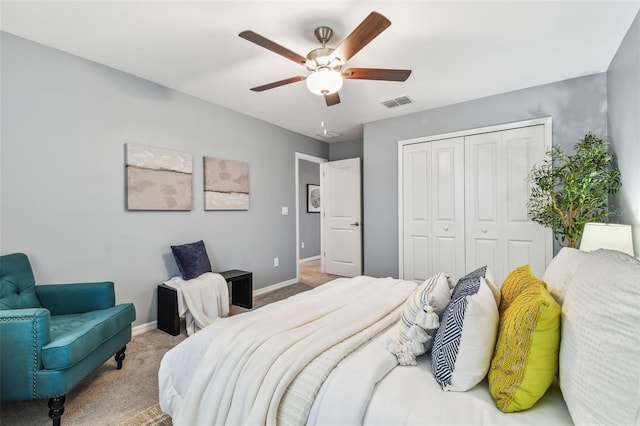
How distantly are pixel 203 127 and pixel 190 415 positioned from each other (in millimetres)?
3072

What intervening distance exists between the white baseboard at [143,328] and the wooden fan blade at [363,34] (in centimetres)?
303

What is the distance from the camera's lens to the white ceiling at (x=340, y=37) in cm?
194

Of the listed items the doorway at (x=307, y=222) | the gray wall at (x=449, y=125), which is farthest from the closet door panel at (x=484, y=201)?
the doorway at (x=307, y=222)

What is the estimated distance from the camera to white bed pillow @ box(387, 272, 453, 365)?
124 centimetres

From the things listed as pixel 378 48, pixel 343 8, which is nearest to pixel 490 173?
pixel 378 48

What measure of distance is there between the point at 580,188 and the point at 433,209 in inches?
59.9

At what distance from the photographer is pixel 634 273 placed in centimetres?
81

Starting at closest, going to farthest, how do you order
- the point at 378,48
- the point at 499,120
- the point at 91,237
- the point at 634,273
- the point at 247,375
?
the point at 634,273, the point at 247,375, the point at 378,48, the point at 91,237, the point at 499,120

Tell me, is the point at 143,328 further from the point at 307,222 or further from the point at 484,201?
the point at 307,222

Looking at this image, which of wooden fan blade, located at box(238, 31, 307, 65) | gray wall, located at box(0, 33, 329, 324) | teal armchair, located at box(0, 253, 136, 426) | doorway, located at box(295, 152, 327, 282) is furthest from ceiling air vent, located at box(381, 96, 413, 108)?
teal armchair, located at box(0, 253, 136, 426)

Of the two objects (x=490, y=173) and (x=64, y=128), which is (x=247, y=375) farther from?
(x=490, y=173)

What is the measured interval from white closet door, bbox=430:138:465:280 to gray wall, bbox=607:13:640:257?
4.48 ft

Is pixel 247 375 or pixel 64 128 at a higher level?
pixel 64 128

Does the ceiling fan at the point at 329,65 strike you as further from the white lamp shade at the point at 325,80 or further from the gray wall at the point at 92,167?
the gray wall at the point at 92,167
